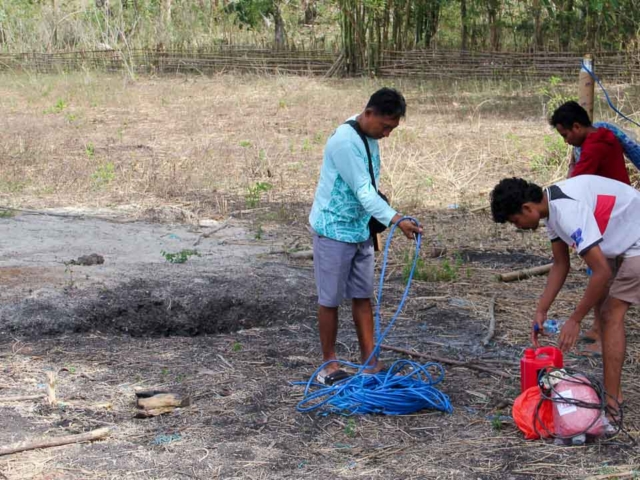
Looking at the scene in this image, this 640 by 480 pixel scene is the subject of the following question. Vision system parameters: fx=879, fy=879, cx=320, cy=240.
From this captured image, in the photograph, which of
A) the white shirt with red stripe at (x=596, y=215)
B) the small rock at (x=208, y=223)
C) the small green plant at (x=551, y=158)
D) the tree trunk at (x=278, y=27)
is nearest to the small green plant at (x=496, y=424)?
the white shirt with red stripe at (x=596, y=215)

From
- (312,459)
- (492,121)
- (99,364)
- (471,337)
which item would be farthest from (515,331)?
(492,121)

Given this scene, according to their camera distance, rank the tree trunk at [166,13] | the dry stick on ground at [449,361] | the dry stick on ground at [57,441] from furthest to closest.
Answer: the tree trunk at [166,13] < the dry stick on ground at [449,361] < the dry stick on ground at [57,441]

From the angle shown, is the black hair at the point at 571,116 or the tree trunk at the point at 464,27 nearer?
the black hair at the point at 571,116

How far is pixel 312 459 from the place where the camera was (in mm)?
3641

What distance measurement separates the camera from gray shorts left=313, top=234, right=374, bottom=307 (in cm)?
429

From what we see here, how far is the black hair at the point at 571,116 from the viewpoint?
4.80 m

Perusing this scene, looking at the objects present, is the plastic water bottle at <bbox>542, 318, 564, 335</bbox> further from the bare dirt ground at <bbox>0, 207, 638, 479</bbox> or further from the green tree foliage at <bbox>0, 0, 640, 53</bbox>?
the green tree foliage at <bbox>0, 0, 640, 53</bbox>

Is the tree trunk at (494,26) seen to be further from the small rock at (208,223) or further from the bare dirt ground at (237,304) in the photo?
the small rock at (208,223)

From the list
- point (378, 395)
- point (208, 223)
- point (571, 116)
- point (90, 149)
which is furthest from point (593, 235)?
point (90, 149)

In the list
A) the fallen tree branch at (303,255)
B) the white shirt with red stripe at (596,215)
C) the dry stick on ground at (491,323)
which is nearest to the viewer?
the white shirt with red stripe at (596,215)

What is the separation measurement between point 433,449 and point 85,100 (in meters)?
12.5

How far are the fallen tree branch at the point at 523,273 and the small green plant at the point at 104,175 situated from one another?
480 centimetres

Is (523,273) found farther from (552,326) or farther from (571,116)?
(571,116)

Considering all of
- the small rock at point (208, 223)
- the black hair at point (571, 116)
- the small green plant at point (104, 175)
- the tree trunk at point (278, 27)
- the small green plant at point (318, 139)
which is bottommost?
the small rock at point (208, 223)
